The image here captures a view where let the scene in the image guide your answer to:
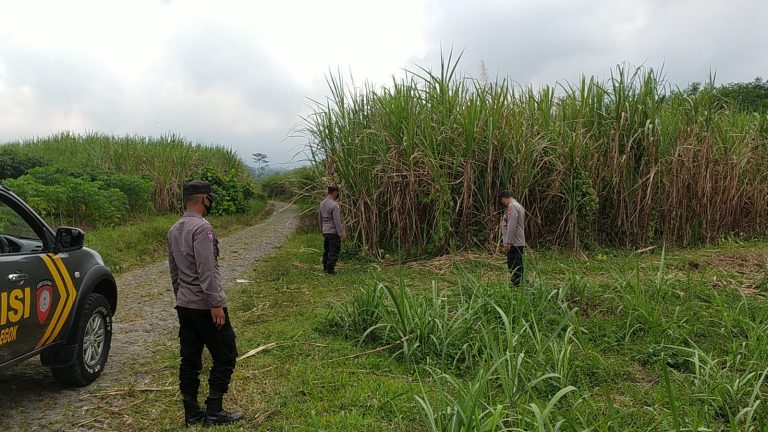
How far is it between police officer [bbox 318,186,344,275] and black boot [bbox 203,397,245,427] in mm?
5544

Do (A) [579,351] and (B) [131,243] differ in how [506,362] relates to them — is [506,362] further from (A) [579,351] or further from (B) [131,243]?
(B) [131,243]

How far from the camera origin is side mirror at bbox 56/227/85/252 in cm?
407

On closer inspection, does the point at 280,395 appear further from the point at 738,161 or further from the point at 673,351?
the point at 738,161

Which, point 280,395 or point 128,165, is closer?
point 280,395

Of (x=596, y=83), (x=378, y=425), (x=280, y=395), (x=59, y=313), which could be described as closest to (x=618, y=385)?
(x=378, y=425)

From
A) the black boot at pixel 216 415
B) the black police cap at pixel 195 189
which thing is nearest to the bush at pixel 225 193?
the black police cap at pixel 195 189

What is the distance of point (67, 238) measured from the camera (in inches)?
161

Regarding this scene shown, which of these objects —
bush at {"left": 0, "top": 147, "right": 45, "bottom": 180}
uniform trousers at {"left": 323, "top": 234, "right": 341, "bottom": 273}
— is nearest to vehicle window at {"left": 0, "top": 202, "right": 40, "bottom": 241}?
uniform trousers at {"left": 323, "top": 234, "right": 341, "bottom": 273}

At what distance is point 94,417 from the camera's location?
12.5 ft

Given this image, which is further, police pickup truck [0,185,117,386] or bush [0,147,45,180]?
bush [0,147,45,180]

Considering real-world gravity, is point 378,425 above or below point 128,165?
below

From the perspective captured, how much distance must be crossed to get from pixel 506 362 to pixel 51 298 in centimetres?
324

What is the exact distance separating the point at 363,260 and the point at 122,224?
28.3 feet

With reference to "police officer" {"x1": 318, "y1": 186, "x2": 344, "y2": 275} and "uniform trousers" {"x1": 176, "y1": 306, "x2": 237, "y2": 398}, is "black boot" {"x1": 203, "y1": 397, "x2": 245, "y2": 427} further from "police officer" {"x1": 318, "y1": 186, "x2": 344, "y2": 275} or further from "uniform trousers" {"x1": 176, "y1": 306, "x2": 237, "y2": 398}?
"police officer" {"x1": 318, "y1": 186, "x2": 344, "y2": 275}
